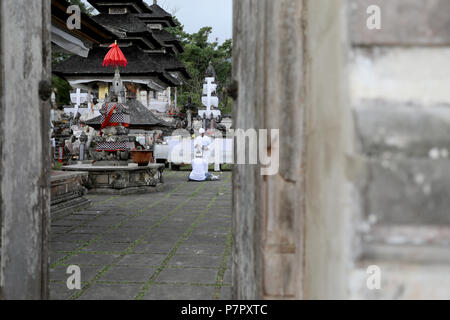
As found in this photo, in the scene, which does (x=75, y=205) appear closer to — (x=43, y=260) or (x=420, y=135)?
(x=43, y=260)

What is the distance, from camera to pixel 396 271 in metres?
1.17

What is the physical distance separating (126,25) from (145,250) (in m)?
22.6

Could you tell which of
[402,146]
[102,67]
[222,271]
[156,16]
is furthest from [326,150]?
[156,16]

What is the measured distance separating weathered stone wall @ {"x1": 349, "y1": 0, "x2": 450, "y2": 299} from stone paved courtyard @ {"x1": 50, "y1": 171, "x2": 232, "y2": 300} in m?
1.88

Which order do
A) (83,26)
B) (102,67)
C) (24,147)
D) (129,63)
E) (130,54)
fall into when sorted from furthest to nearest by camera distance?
(130,54), (129,63), (102,67), (83,26), (24,147)

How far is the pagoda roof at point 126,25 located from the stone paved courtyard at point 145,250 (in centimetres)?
1884

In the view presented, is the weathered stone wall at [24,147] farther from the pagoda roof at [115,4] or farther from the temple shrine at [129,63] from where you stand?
the pagoda roof at [115,4]

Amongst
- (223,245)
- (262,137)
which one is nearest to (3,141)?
(262,137)

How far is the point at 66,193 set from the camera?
646 cm

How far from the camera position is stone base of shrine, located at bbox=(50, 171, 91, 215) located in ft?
19.6

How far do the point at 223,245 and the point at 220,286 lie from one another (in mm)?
1266

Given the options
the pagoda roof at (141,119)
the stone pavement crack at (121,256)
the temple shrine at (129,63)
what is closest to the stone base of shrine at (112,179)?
the stone pavement crack at (121,256)

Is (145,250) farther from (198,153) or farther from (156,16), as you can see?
(156,16)

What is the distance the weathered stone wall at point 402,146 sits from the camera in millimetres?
1102
